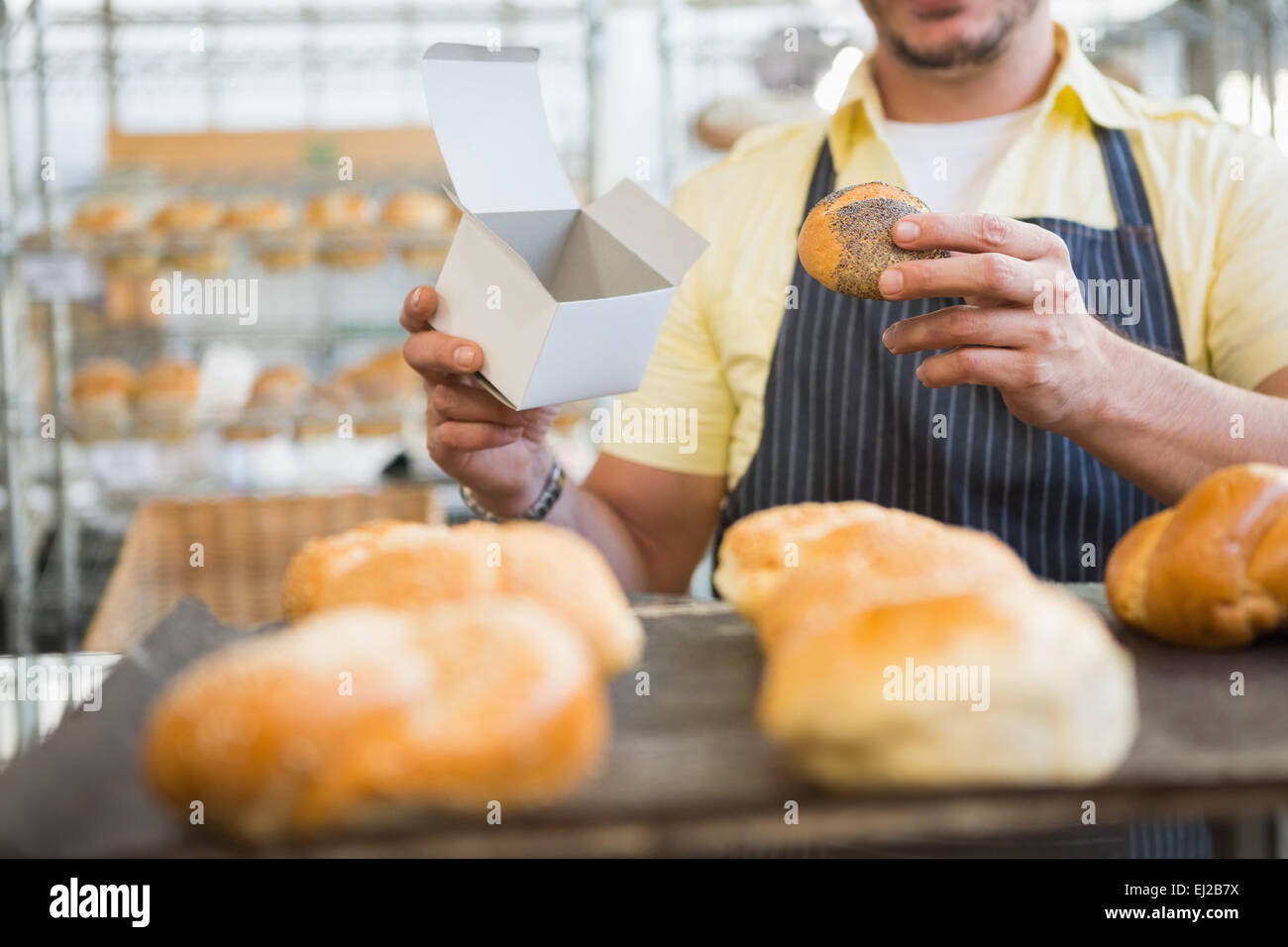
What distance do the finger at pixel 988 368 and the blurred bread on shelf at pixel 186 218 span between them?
9.45 feet

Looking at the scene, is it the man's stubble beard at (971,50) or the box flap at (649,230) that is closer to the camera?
the box flap at (649,230)

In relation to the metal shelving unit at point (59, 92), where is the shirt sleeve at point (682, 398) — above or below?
below

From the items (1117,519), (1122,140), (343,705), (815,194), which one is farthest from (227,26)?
(343,705)

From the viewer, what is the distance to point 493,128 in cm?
130

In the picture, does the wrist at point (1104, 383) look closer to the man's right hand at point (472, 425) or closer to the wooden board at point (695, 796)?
the wooden board at point (695, 796)

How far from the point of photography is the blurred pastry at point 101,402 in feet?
10.9

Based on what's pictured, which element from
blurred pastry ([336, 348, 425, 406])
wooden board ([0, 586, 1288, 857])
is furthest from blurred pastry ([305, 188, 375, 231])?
wooden board ([0, 586, 1288, 857])

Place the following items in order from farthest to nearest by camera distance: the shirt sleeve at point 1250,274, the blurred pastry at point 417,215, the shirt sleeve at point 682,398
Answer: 1. the blurred pastry at point 417,215
2. the shirt sleeve at point 682,398
3. the shirt sleeve at point 1250,274

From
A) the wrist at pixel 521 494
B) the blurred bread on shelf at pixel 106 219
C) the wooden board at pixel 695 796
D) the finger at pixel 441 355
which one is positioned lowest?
the wooden board at pixel 695 796

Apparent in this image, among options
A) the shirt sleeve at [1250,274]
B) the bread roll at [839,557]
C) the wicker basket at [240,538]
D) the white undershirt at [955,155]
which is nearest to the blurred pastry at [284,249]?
the wicker basket at [240,538]

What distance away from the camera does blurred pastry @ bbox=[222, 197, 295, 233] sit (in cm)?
346

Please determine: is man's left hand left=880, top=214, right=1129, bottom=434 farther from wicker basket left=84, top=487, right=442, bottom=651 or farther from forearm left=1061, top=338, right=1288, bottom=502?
wicker basket left=84, top=487, right=442, bottom=651

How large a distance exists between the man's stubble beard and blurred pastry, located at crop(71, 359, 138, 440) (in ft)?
8.60
